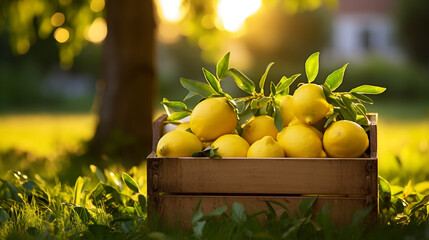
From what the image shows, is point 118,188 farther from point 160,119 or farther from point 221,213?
point 221,213

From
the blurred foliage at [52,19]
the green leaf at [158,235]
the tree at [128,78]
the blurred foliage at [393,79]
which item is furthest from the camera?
the blurred foliage at [393,79]

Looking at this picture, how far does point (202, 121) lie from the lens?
6.68 ft

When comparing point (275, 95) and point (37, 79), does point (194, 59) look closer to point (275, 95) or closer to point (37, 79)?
point (37, 79)

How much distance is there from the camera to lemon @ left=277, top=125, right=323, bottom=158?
193 centimetres

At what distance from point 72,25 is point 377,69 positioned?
44.4ft

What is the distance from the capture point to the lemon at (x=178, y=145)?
1.97m

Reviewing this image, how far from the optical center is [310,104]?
195 centimetres

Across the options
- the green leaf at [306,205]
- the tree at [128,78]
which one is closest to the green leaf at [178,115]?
the green leaf at [306,205]

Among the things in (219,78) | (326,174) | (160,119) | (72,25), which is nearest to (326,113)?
(326,174)

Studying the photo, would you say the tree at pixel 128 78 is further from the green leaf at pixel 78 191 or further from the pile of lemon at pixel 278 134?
the pile of lemon at pixel 278 134

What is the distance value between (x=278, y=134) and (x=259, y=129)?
89mm

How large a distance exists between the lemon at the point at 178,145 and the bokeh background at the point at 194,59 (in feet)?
5.32

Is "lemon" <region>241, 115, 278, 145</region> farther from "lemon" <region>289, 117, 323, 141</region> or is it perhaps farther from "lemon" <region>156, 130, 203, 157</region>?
"lemon" <region>156, 130, 203, 157</region>

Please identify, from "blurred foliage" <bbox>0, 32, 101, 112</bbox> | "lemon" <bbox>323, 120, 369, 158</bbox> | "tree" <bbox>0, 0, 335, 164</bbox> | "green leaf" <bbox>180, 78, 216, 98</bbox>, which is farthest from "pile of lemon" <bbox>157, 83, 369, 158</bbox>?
"blurred foliage" <bbox>0, 32, 101, 112</bbox>
